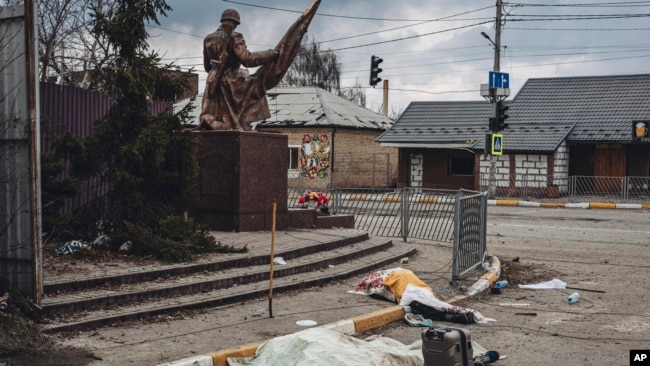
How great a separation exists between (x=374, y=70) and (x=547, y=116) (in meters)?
10.1

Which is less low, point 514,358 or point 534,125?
point 534,125

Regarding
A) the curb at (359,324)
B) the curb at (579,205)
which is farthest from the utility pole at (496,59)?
the curb at (359,324)

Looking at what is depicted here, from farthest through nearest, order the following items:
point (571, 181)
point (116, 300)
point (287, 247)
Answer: point (571, 181) < point (287, 247) < point (116, 300)

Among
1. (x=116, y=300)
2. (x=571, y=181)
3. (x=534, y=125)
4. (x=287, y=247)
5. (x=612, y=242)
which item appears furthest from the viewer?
(x=534, y=125)

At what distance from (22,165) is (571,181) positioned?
1114 inches

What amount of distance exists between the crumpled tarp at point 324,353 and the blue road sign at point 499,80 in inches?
965

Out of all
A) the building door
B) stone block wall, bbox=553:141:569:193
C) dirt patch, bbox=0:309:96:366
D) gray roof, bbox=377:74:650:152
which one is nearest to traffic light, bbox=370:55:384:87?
gray roof, bbox=377:74:650:152

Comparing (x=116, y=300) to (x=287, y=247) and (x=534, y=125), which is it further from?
(x=534, y=125)

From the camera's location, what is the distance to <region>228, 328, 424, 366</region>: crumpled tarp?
230 inches

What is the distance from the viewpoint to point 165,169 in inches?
442

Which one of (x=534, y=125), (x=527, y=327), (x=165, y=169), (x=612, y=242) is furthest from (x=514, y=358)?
(x=534, y=125)

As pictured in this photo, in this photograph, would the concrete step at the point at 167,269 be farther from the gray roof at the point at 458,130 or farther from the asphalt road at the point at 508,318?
the gray roof at the point at 458,130

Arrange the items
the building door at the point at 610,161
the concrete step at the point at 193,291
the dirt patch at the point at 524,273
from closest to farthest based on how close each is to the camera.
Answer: the concrete step at the point at 193,291 → the dirt patch at the point at 524,273 → the building door at the point at 610,161

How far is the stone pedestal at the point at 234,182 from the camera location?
43.2 ft
